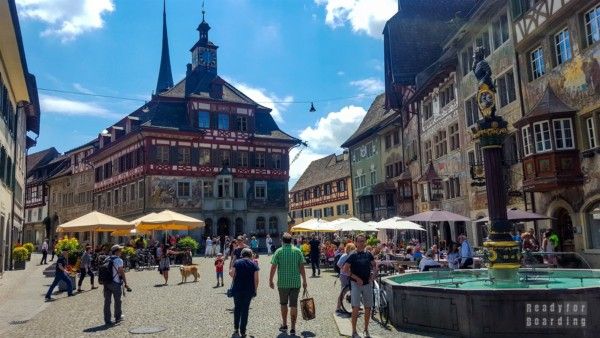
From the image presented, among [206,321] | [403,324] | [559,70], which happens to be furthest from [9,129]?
[559,70]

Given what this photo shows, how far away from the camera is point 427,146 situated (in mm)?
33812

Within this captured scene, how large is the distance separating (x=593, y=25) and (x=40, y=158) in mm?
76835

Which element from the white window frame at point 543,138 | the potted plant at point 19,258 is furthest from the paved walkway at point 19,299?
the white window frame at point 543,138

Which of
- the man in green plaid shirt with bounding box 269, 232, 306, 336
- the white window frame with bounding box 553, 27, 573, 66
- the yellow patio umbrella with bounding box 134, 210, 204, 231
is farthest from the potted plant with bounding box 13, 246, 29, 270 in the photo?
the white window frame with bounding box 553, 27, 573, 66

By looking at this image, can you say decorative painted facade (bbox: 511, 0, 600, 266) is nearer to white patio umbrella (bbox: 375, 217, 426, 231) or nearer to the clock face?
white patio umbrella (bbox: 375, 217, 426, 231)

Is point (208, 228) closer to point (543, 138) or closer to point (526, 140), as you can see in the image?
point (526, 140)

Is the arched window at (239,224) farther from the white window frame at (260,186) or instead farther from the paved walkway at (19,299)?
the paved walkway at (19,299)

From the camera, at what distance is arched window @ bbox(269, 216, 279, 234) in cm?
4756

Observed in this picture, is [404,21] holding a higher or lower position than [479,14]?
higher

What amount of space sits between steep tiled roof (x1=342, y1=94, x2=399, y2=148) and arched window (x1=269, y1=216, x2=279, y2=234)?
10.9 meters

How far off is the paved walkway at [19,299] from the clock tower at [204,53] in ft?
106

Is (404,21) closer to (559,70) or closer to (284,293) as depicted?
(559,70)

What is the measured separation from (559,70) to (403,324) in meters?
13.9

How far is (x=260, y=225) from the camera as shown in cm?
4706
